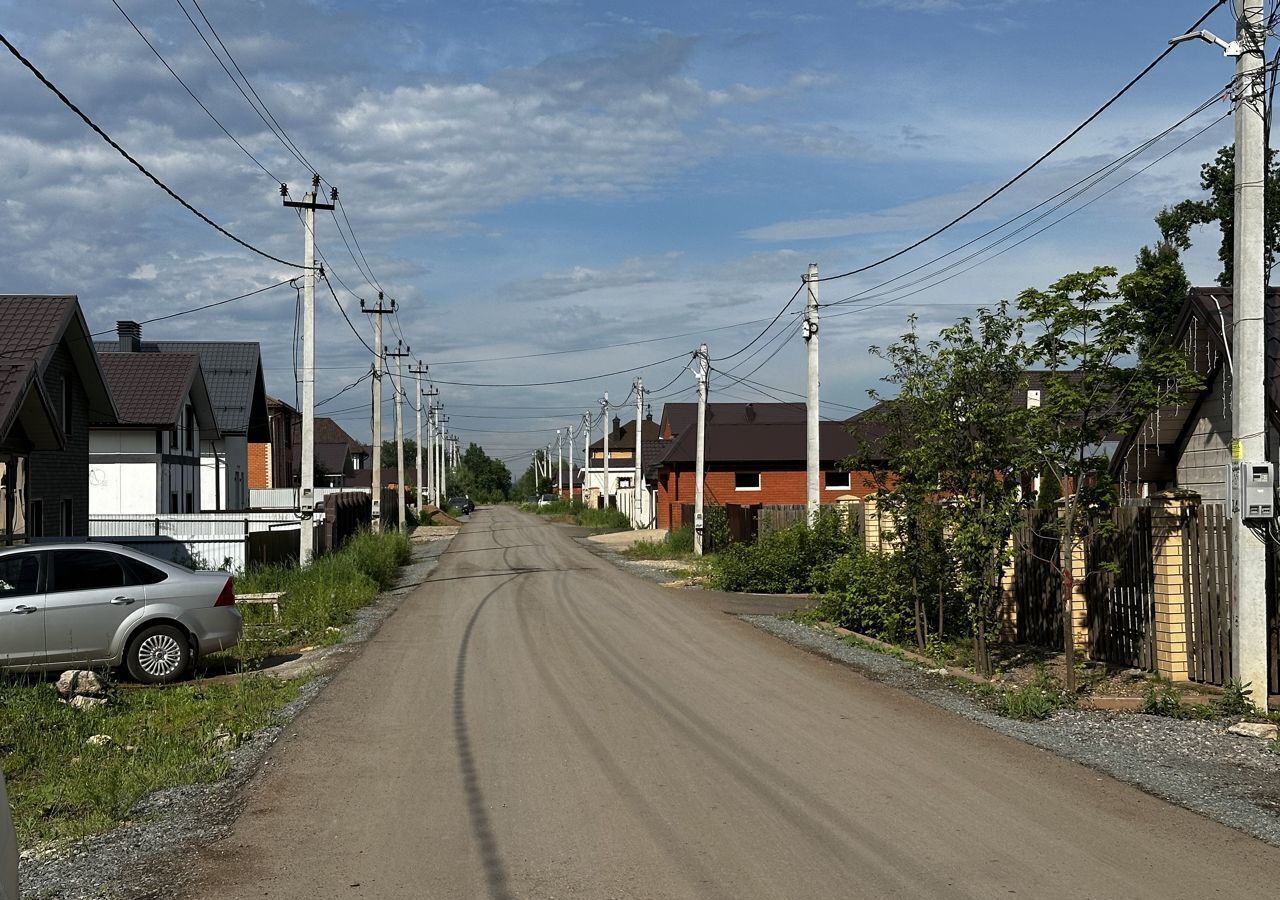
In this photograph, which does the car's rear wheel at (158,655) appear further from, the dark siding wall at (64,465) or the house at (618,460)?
the house at (618,460)

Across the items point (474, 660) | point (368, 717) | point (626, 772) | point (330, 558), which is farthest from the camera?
point (330, 558)

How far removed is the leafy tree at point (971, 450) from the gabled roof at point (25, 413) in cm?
1516

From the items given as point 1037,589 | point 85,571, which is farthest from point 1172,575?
point 85,571

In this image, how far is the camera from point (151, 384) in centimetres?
3800

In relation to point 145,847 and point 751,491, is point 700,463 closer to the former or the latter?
point 751,491

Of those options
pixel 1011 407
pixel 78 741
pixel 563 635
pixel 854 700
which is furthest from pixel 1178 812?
pixel 563 635

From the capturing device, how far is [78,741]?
32.5 ft

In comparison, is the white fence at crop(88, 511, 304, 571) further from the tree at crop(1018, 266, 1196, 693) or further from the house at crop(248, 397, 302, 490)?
the house at crop(248, 397, 302, 490)

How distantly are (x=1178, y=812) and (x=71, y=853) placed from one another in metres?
6.72

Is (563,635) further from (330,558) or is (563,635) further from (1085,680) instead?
(330,558)

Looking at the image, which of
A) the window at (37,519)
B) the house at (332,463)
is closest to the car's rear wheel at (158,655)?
the window at (37,519)

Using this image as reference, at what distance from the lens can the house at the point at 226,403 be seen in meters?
47.6

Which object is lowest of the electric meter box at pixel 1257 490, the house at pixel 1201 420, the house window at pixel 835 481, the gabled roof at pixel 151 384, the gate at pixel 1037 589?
the gate at pixel 1037 589

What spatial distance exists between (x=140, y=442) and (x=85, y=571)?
2558 centimetres
